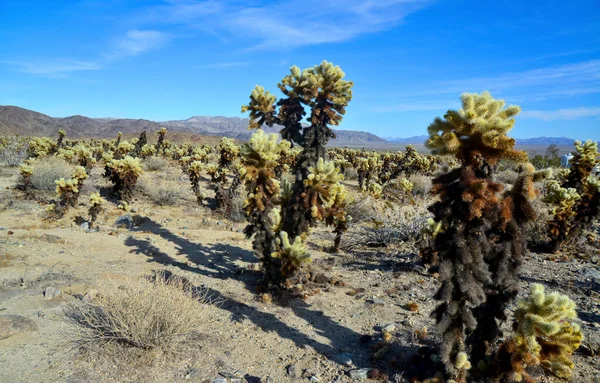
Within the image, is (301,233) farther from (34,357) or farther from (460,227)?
(34,357)

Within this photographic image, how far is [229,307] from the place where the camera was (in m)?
5.46

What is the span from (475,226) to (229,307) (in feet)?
12.4

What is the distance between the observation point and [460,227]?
129 inches

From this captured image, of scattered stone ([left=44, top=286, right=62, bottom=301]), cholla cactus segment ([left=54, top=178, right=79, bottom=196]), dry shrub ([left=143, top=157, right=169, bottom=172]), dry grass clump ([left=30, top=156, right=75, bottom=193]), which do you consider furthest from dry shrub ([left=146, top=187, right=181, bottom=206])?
scattered stone ([left=44, top=286, right=62, bottom=301])

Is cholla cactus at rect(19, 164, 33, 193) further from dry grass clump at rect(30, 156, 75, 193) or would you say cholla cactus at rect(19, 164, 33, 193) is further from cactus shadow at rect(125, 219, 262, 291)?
cactus shadow at rect(125, 219, 262, 291)

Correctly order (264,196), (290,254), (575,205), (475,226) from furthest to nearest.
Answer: (575,205)
(264,196)
(290,254)
(475,226)

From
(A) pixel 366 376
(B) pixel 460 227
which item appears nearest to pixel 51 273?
(A) pixel 366 376

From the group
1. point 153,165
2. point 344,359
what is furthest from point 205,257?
point 153,165

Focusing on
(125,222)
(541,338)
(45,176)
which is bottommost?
(125,222)

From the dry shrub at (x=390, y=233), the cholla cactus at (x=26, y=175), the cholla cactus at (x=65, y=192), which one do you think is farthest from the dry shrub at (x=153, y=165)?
the dry shrub at (x=390, y=233)

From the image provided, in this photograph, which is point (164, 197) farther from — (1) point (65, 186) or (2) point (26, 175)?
(2) point (26, 175)

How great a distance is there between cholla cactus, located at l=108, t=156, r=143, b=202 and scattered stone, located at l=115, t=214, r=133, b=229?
210 centimetres

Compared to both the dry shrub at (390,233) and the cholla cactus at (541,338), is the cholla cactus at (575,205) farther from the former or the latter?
the cholla cactus at (541,338)

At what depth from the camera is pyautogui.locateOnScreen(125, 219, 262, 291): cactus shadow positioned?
6913mm
